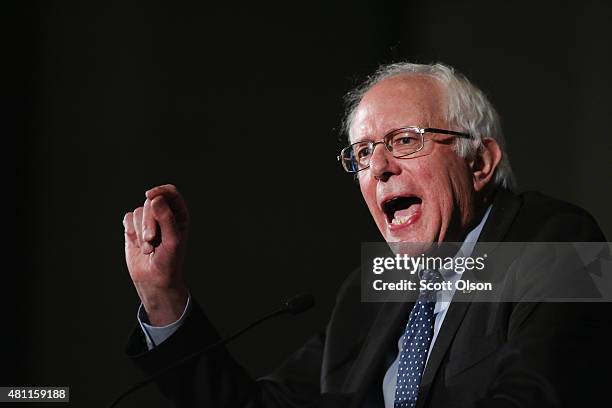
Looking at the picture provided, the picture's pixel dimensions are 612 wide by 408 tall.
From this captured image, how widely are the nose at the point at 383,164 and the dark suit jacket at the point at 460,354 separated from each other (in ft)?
0.91

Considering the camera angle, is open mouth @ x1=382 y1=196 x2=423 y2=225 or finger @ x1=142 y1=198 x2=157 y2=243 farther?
open mouth @ x1=382 y1=196 x2=423 y2=225

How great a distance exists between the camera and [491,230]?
6.50 feet

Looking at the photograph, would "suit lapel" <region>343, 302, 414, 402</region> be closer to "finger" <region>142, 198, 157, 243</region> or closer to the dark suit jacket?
the dark suit jacket

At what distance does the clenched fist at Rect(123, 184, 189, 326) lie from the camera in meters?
1.95

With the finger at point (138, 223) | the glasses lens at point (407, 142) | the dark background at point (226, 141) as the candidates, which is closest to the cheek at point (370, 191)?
the glasses lens at point (407, 142)

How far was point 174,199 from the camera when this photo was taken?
195 centimetres

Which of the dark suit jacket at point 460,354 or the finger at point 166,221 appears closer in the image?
the dark suit jacket at point 460,354

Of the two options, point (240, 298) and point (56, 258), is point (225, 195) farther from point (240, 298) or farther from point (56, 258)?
point (56, 258)

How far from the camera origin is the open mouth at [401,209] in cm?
213

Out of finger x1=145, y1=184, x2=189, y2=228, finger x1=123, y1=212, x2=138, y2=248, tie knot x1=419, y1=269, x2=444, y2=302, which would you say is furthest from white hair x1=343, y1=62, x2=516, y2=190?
finger x1=123, y1=212, x2=138, y2=248

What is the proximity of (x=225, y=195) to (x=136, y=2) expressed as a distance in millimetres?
646

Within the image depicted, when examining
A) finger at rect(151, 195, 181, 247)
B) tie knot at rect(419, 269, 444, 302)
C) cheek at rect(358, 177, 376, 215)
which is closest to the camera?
finger at rect(151, 195, 181, 247)

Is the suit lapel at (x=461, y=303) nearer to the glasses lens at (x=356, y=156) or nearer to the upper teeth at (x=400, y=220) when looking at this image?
the upper teeth at (x=400, y=220)

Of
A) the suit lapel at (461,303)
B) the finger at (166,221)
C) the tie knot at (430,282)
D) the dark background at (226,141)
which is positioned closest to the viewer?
the suit lapel at (461,303)
